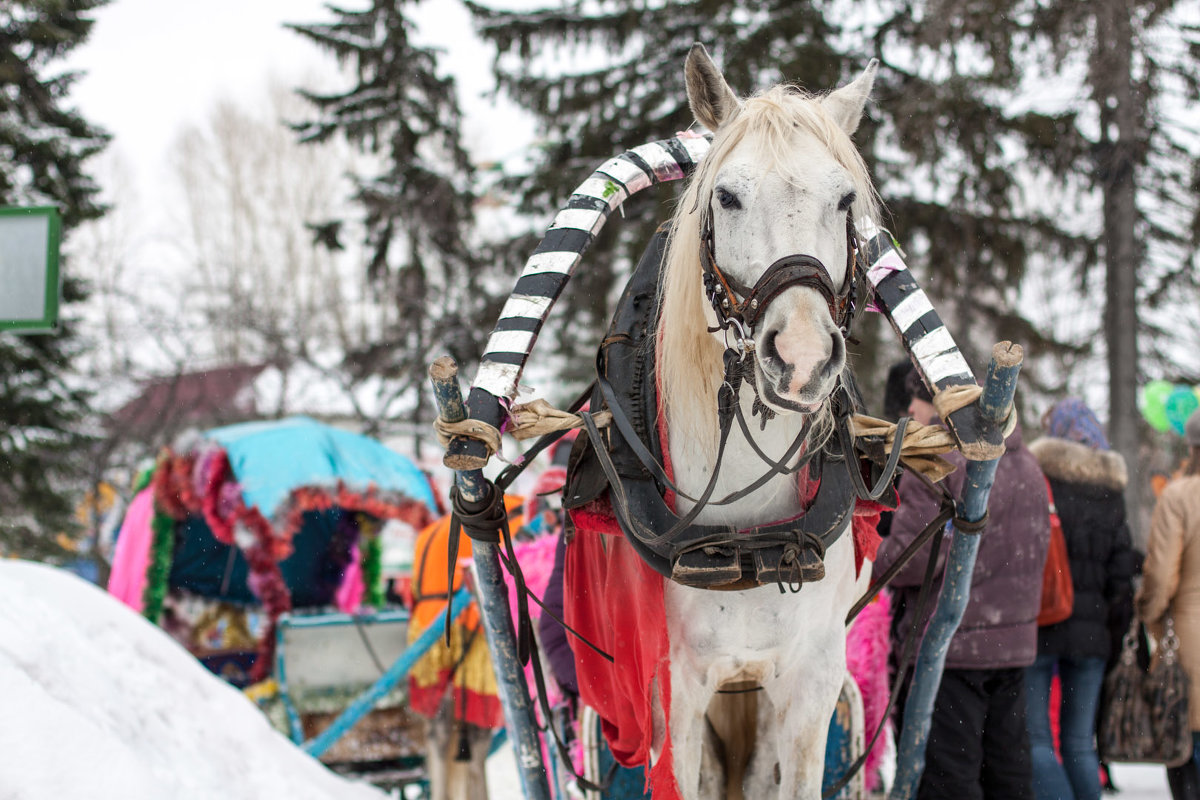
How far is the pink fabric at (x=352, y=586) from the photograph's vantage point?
8.11 meters

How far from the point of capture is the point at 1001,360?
2.30 metres

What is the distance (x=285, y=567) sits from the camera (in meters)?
8.05

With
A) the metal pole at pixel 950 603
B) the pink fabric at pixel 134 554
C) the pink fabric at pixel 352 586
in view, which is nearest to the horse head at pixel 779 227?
the metal pole at pixel 950 603

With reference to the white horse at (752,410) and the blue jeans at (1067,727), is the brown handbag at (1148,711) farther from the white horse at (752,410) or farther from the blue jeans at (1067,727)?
the white horse at (752,410)

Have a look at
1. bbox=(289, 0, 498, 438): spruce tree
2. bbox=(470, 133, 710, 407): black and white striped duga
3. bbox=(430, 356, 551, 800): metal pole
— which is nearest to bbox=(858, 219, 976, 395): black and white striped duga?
bbox=(470, 133, 710, 407): black and white striped duga

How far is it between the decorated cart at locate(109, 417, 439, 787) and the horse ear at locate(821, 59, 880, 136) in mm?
4731

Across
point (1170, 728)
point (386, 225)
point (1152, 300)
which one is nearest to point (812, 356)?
point (1170, 728)

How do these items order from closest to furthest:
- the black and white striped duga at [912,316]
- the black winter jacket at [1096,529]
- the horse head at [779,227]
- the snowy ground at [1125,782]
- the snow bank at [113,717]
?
the horse head at [779,227]
the black and white striped duga at [912,316]
the snow bank at [113,717]
the black winter jacket at [1096,529]
the snowy ground at [1125,782]

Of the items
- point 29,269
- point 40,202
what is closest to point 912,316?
point 29,269

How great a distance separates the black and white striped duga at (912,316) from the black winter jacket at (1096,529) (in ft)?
7.29

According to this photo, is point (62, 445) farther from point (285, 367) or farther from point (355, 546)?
point (355, 546)

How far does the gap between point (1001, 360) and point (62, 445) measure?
1206 centimetres

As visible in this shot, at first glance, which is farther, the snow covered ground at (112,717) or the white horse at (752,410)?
the snow covered ground at (112,717)

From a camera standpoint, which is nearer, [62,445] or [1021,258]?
[1021,258]
